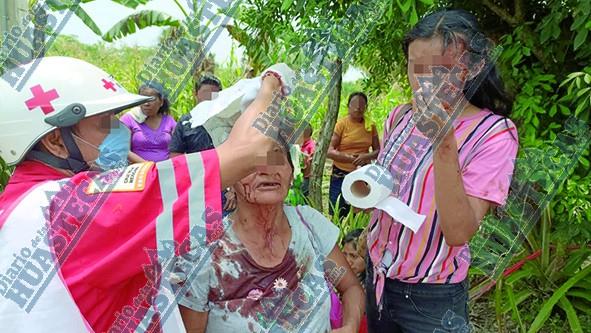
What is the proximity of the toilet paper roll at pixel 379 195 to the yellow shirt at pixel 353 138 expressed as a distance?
14.1 feet

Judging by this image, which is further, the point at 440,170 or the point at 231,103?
the point at 231,103

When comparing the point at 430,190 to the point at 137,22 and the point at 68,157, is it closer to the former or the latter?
the point at 68,157

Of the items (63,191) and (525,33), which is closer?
(63,191)

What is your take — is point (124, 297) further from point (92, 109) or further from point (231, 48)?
point (231, 48)


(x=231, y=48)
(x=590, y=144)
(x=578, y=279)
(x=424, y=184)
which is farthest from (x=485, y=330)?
(x=231, y=48)

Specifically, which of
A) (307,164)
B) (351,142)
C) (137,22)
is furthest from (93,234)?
(137,22)

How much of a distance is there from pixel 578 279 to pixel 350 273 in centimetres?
233

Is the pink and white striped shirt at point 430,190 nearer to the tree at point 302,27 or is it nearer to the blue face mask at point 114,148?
the tree at point 302,27

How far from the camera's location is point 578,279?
3.60 m

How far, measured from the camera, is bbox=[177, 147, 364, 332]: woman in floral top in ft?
5.47

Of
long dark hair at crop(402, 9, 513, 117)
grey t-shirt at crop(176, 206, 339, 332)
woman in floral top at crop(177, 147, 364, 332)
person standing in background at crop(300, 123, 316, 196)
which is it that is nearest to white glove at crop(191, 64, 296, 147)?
woman in floral top at crop(177, 147, 364, 332)

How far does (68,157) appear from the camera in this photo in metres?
1.46

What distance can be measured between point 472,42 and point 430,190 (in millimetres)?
469

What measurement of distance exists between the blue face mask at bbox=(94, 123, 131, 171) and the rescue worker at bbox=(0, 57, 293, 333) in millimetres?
119
